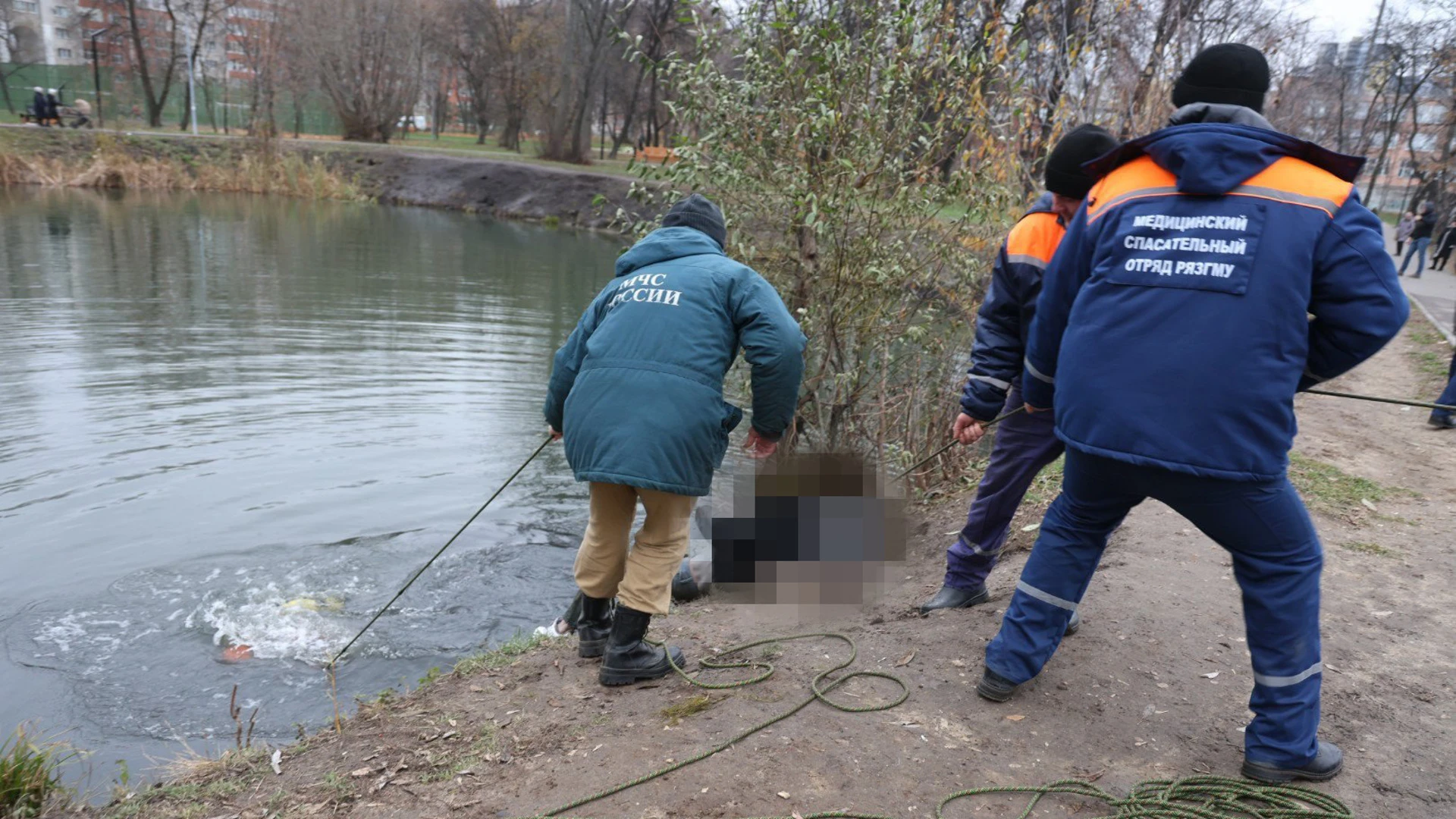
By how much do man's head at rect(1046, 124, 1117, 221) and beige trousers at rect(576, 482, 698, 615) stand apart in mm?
1818

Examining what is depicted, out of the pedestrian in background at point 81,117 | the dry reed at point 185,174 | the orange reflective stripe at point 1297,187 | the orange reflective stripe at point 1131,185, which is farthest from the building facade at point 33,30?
the orange reflective stripe at point 1297,187

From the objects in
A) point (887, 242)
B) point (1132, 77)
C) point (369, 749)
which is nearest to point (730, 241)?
point (887, 242)

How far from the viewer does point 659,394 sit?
3521 millimetres

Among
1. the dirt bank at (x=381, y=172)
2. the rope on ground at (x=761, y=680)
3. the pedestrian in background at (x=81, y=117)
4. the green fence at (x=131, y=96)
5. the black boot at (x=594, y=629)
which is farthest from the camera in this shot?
the green fence at (x=131, y=96)

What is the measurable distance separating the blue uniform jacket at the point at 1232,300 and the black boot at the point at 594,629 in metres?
2.24

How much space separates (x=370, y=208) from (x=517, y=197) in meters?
5.36

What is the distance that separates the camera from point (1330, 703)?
344cm

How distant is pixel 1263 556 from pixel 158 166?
36862mm

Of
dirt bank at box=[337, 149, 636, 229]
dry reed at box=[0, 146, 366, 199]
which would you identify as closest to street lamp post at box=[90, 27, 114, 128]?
dry reed at box=[0, 146, 366, 199]

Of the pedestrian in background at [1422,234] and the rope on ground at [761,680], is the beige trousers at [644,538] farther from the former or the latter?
the pedestrian in background at [1422,234]

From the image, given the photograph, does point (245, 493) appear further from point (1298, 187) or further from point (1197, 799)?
point (1298, 187)

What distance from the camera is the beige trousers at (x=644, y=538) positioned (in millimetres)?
3812

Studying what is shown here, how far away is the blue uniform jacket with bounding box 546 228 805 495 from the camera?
3.53 meters

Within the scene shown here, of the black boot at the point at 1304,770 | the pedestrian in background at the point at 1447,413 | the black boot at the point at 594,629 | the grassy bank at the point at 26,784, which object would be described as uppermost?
the pedestrian in background at the point at 1447,413
